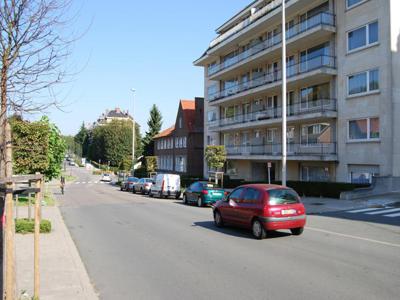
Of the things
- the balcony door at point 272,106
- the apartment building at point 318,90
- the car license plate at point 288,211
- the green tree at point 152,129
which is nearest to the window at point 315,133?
the apartment building at point 318,90

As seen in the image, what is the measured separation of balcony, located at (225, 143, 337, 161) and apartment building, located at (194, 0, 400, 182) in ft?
0.25

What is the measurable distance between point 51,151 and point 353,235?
20.7m

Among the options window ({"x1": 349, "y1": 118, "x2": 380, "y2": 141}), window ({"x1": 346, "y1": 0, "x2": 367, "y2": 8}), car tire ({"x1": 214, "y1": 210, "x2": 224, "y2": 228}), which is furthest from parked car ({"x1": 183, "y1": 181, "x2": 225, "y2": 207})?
window ({"x1": 346, "y1": 0, "x2": 367, "y2": 8})

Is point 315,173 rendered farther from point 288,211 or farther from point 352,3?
point 288,211

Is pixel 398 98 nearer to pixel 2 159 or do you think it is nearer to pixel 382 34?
pixel 382 34

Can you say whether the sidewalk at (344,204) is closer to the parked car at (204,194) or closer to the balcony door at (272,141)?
the parked car at (204,194)

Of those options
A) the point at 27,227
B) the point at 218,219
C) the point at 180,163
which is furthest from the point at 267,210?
the point at 180,163

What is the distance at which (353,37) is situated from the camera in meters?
27.7

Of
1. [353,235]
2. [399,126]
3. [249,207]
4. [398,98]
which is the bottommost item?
[353,235]

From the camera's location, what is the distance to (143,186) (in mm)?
39312

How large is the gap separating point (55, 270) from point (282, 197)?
6.72 m

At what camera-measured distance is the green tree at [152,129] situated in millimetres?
79062

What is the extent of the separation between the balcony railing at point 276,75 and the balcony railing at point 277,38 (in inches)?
84.8

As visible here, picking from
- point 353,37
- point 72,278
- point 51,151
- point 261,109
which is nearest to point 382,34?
point 353,37
